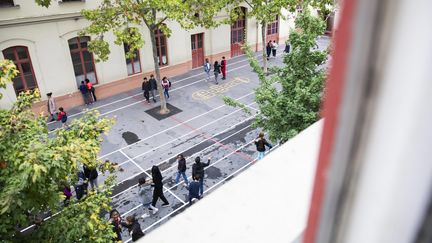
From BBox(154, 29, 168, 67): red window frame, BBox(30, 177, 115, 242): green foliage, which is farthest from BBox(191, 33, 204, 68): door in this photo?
BBox(30, 177, 115, 242): green foliage

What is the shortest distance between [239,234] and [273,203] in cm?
20

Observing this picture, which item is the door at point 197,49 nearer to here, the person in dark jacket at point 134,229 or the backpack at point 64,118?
the backpack at point 64,118

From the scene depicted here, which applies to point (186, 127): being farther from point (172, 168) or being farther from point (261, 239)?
point (261, 239)

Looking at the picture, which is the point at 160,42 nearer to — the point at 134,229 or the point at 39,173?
the point at 134,229

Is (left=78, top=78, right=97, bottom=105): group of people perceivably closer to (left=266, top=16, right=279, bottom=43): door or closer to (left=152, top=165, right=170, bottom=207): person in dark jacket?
(left=152, top=165, right=170, bottom=207): person in dark jacket

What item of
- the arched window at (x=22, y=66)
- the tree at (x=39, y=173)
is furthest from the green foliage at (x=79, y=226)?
the arched window at (x=22, y=66)

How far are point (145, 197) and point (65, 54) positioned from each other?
32.6 ft

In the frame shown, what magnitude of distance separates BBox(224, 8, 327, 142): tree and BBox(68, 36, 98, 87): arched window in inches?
422

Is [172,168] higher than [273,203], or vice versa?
[273,203]

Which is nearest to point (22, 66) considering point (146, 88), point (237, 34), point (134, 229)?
point (146, 88)

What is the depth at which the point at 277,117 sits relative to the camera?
9.66 meters

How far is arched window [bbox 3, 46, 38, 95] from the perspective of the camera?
15125 mm

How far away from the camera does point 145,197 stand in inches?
379

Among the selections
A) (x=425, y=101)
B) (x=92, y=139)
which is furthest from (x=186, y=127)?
(x=425, y=101)
